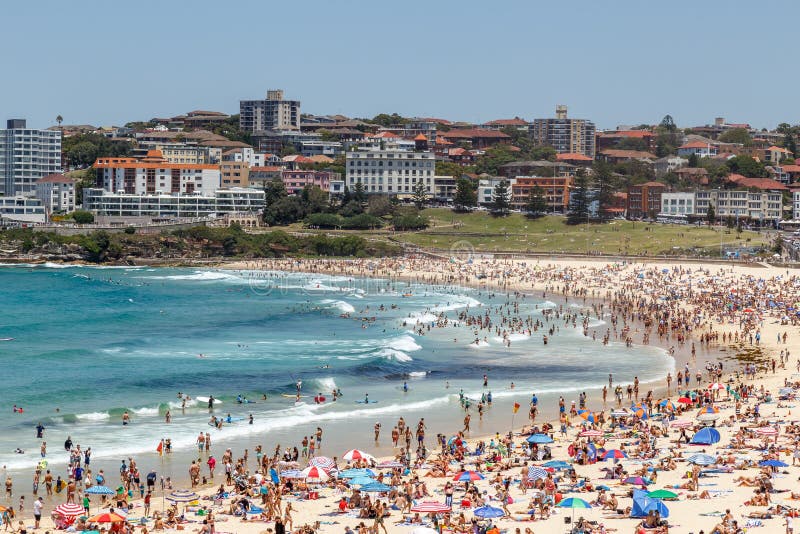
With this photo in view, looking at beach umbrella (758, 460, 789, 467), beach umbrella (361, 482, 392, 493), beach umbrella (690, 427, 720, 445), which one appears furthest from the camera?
beach umbrella (690, 427, 720, 445)

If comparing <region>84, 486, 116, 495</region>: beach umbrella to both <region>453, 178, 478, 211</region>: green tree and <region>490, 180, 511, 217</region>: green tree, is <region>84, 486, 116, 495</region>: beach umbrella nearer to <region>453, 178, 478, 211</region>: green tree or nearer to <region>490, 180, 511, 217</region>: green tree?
<region>490, 180, 511, 217</region>: green tree

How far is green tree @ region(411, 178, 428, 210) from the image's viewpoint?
119 m

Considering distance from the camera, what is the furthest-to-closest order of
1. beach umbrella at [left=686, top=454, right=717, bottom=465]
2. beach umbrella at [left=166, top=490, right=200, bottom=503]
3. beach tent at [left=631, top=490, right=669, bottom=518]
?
beach umbrella at [left=686, top=454, right=717, bottom=465] < beach umbrella at [left=166, top=490, right=200, bottom=503] < beach tent at [left=631, top=490, right=669, bottom=518]

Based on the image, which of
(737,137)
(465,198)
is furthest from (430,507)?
(737,137)

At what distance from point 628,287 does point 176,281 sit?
35784 millimetres

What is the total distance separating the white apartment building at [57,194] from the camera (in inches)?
4877

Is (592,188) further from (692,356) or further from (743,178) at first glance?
(692,356)

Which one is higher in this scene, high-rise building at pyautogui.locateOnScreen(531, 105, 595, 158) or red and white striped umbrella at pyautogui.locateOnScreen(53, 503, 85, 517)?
high-rise building at pyautogui.locateOnScreen(531, 105, 595, 158)

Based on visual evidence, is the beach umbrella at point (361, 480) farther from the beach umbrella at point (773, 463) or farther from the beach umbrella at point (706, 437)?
the beach umbrella at point (773, 463)

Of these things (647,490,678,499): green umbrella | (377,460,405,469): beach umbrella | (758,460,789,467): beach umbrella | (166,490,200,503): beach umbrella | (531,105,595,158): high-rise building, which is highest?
(531,105,595,158): high-rise building

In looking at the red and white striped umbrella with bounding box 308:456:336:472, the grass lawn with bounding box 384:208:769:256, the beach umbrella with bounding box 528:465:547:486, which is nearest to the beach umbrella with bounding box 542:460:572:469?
the beach umbrella with bounding box 528:465:547:486

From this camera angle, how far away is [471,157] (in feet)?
497

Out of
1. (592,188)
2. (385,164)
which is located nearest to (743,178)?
(592,188)

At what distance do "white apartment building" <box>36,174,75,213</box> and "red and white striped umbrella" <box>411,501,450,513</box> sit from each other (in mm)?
110301
